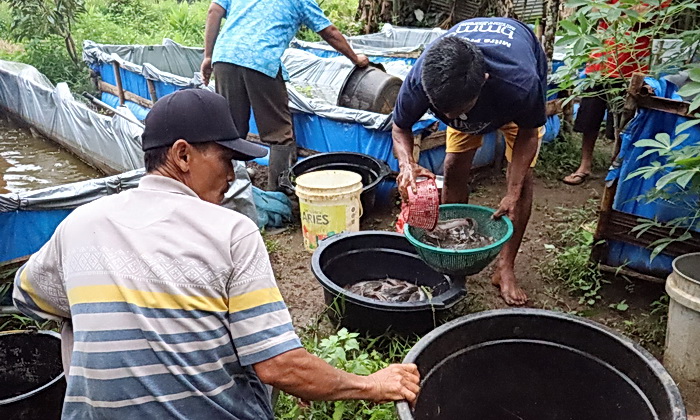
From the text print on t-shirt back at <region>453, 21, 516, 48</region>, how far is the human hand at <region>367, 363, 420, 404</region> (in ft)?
5.97

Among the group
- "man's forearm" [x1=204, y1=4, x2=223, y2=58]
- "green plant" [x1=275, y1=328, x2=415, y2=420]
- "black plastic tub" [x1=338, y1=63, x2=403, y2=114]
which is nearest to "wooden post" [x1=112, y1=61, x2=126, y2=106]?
"man's forearm" [x1=204, y1=4, x2=223, y2=58]

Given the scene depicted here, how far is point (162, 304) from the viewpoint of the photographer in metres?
1.38

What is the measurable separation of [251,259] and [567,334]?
1277mm

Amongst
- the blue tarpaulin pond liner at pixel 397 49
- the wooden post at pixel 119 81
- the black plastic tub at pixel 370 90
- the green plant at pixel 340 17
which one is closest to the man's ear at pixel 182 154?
the black plastic tub at pixel 370 90

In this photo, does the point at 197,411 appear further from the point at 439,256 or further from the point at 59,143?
the point at 59,143

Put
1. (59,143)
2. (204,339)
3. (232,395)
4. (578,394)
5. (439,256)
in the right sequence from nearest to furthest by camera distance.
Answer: (204,339), (232,395), (578,394), (439,256), (59,143)

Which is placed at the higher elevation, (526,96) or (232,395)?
(526,96)

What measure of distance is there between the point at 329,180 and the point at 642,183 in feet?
6.90

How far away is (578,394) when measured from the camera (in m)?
2.15

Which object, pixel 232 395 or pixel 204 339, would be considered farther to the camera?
pixel 232 395

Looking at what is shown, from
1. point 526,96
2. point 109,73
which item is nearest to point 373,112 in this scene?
point 526,96

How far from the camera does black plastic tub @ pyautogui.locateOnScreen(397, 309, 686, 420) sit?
1882 millimetres

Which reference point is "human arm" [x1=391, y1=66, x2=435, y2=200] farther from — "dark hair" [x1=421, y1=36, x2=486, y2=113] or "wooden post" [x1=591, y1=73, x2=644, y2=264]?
"wooden post" [x1=591, y1=73, x2=644, y2=264]

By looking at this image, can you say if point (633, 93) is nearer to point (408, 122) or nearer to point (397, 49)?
point (408, 122)
